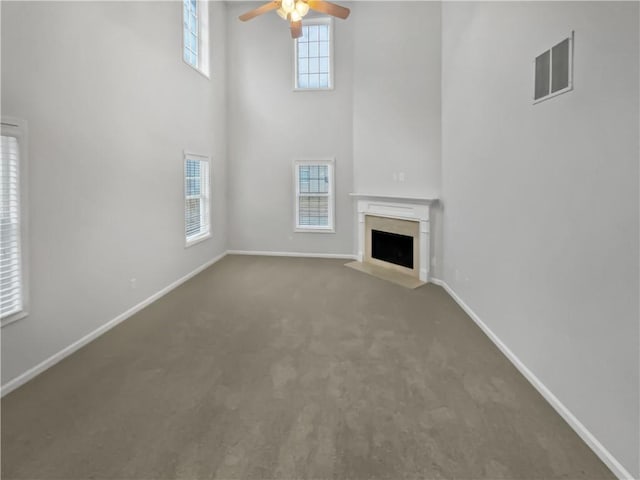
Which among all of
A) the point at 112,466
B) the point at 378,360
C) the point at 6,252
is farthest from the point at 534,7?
the point at 6,252

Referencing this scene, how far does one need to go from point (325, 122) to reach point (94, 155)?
14.8 feet

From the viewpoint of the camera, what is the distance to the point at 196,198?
6312 millimetres

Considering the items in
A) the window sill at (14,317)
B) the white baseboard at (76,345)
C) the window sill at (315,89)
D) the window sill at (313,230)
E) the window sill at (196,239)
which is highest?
the window sill at (315,89)

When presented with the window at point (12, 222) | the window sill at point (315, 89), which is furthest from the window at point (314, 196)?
the window at point (12, 222)

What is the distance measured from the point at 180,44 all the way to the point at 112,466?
522cm

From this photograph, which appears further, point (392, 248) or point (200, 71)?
point (392, 248)

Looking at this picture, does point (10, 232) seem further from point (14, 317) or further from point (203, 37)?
point (203, 37)

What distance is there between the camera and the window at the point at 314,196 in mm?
7430

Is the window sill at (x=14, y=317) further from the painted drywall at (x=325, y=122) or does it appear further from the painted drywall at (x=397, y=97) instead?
the painted drywall at (x=397, y=97)

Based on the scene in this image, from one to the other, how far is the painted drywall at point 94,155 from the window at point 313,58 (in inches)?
98.0

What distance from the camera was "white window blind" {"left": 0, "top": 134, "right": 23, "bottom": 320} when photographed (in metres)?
2.68

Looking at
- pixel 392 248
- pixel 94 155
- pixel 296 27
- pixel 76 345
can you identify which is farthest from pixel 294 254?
pixel 76 345

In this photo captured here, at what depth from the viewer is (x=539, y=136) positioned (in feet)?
9.03

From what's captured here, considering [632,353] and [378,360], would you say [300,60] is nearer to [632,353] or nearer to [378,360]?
[378,360]
